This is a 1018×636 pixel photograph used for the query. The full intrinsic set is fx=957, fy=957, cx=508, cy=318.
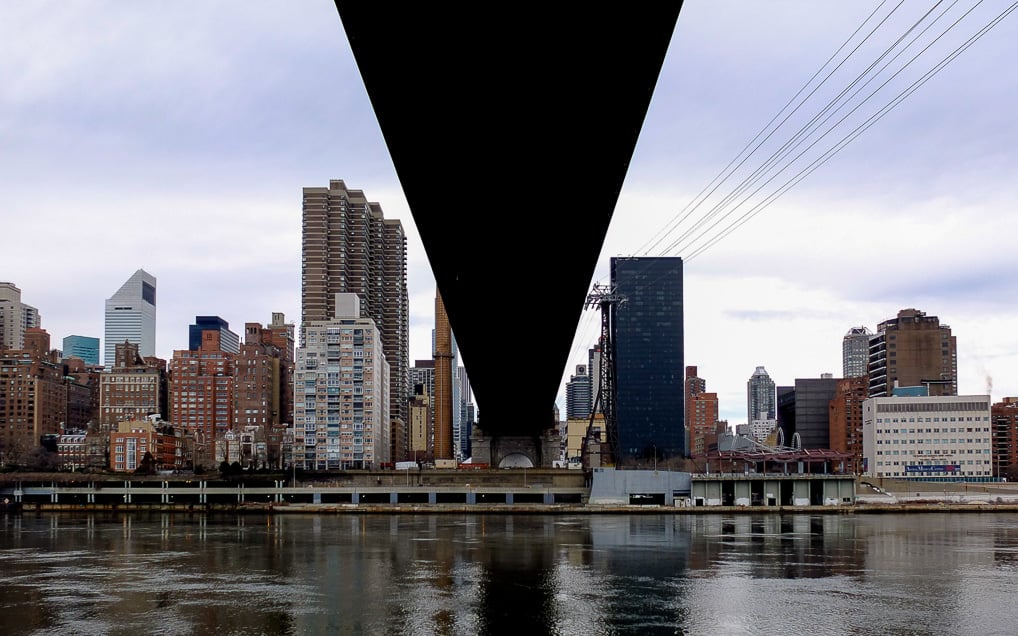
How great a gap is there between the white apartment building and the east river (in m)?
76.5

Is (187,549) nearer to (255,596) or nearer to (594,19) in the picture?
(255,596)

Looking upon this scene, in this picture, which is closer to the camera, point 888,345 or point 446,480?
point 446,480

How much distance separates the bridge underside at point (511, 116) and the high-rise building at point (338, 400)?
122m

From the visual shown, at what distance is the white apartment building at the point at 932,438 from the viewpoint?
457 feet

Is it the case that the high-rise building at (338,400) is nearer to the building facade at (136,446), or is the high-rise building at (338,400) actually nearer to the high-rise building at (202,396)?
the building facade at (136,446)

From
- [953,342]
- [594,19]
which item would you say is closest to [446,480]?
[594,19]

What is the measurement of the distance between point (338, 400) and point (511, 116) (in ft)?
448

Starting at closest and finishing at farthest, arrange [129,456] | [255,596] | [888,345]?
[255,596]
[129,456]
[888,345]

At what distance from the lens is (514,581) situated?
36250mm

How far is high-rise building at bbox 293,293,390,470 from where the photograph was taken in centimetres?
15075

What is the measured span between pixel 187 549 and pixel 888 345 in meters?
151

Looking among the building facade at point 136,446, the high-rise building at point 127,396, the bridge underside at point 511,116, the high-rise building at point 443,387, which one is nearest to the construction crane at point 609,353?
the high-rise building at point 443,387

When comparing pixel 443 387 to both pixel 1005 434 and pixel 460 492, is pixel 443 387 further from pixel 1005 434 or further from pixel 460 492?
pixel 1005 434

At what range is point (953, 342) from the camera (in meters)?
195
